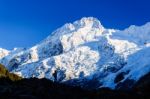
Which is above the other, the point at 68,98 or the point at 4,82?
the point at 4,82

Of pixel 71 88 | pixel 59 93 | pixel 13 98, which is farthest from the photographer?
pixel 71 88

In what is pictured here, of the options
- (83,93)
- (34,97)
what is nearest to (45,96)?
(34,97)

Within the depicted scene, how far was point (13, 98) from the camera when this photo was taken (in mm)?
112812

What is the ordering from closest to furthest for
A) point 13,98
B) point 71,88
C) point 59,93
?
1. point 13,98
2. point 59,93
3. point 71,88

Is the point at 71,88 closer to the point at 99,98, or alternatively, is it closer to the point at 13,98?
the point at 99,98

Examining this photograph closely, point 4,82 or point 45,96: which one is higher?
point 4,82

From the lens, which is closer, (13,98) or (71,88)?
(13,98)

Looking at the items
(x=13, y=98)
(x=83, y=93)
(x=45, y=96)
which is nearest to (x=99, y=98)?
(x=83, y=93)

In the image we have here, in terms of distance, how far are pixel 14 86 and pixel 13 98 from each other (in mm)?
13442

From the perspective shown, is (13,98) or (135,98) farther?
(135,98)

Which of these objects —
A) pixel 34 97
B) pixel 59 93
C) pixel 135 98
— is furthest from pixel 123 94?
pixel 34 97

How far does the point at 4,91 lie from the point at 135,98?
2832 centimetres

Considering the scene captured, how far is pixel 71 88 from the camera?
131875 millimetres

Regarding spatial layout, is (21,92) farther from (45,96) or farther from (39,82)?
(39,82)
